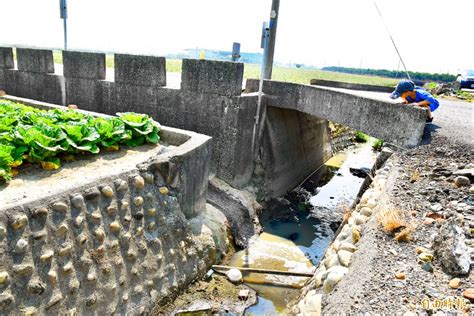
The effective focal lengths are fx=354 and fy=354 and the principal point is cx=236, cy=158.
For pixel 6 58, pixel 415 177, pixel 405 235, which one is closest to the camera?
pixel 405 235

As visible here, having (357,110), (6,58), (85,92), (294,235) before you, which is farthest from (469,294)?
(6,58)

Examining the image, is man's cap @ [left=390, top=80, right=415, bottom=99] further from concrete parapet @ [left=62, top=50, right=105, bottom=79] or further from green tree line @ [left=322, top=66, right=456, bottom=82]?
green tree line @ [left=322, top=66, right=456, bottom=82]

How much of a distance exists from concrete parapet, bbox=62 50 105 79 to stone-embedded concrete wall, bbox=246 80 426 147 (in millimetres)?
4194

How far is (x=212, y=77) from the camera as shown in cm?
792

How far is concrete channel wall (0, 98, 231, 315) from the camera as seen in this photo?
3.59 metres

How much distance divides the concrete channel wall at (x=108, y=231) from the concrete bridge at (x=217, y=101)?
1.85 meters

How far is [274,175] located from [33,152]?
6.51 metres

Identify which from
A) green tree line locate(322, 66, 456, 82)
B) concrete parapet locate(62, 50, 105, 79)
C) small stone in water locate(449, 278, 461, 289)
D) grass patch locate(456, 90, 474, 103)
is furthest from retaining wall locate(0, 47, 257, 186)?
green tree line locate(322, 66, 456, 82)

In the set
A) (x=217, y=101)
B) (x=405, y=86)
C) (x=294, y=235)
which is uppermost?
(x=405, y=86)

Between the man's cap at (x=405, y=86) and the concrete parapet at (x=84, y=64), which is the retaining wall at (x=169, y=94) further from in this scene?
the man's cap at (x=405, y=86)

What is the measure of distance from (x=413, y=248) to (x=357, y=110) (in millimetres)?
4202

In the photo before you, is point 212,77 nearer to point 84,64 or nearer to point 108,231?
point 84,64

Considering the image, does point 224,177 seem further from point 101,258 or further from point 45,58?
point 45,58

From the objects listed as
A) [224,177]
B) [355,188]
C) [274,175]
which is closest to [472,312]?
[224,177]
